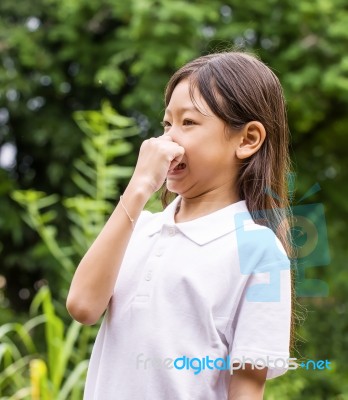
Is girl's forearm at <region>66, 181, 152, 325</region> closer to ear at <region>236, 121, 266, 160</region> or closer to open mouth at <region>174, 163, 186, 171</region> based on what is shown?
open mouth at <region>174, 163, 186, 171</region>

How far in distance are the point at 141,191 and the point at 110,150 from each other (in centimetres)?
274

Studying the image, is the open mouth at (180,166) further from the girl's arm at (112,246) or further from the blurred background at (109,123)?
the blurred background at (109,123)

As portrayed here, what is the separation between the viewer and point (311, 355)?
4805 millimetres

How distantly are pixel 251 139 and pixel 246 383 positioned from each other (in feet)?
1.51

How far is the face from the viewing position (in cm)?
141

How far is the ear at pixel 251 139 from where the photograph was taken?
1.46 m

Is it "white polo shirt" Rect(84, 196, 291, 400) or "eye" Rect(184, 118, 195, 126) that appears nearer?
"white polo shirt" Rect(84, 196, 291, 400)

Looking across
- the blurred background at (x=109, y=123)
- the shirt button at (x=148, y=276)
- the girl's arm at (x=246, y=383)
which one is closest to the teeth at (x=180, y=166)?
the shirt button at (x=148, y=276)

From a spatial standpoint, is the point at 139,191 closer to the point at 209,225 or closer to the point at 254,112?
the point at 209,225

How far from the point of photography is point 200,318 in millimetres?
1322

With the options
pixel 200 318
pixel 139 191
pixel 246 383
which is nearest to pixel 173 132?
pixel 139 191

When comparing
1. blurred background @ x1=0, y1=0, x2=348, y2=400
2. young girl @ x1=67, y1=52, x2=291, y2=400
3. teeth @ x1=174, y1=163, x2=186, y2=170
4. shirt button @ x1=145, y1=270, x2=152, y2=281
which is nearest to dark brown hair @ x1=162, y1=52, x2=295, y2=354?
young girl @ x1=67, y1=52, x2=291, y2=400

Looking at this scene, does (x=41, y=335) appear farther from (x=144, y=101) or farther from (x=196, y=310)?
(x=196, y=310)

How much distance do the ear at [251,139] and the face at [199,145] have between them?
0.04ft
